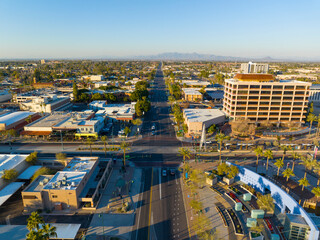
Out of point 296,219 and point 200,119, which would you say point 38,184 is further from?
point 200,119

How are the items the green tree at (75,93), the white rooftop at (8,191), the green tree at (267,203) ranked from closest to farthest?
the green tree at (267,203) < the white rooftop at (8,191) < the green tree at (75,93)

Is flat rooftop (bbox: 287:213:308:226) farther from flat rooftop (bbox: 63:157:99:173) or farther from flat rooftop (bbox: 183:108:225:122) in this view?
flat rooftop (bbox: 183:108:225:122)

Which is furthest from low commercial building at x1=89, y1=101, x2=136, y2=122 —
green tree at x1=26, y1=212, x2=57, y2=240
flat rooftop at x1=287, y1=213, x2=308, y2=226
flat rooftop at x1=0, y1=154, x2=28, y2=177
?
flat rooftop at x1=287, y1=213, x2=308, y2=226

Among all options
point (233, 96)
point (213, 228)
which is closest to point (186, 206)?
point (213, 228)

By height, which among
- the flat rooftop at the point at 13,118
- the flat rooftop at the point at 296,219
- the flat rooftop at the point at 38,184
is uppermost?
the flat rooftop at the point at 13,118

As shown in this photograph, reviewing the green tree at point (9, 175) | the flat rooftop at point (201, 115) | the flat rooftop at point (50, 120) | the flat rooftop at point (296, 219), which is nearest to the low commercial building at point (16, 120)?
the flat rooftop at point (50, 120)

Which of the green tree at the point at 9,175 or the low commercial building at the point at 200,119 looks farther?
the low commercial building at the point at 200,119

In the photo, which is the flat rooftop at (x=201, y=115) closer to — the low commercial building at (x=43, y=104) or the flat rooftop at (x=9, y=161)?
the flat rooftop at (x=9, y=161)

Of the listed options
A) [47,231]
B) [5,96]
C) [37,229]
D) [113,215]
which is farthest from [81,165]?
[5,96]
